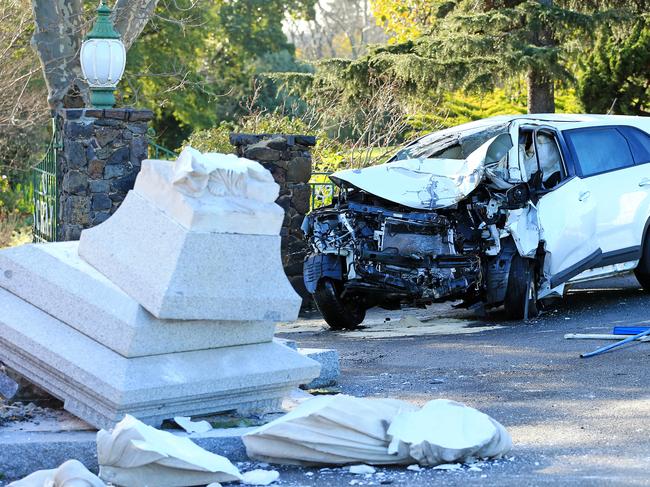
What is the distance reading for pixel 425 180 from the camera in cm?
1105

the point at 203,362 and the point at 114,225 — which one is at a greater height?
the point at 114,225

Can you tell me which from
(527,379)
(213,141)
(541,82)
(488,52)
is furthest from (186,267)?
(541,82)

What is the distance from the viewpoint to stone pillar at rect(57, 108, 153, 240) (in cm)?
1239

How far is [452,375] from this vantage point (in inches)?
345

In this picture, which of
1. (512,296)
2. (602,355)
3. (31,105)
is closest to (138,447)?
(602,355)

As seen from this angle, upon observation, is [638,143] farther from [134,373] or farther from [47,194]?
[134,373]

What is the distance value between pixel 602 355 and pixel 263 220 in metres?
3.63

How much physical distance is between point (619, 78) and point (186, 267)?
18.2 metres

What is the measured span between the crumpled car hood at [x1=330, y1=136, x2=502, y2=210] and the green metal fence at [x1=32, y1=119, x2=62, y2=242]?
3656mm

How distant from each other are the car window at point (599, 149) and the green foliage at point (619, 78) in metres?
10.6

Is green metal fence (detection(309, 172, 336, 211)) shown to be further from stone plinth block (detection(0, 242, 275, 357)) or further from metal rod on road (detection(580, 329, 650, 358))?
stone plinth block (detection(0, 242, 275, 357))

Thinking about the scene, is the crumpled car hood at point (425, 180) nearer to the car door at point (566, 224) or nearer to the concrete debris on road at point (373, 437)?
the car door at point (566, 224)

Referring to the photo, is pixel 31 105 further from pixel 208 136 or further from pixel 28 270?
pixel 28 270

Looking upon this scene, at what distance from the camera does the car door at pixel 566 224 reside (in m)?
11.3
